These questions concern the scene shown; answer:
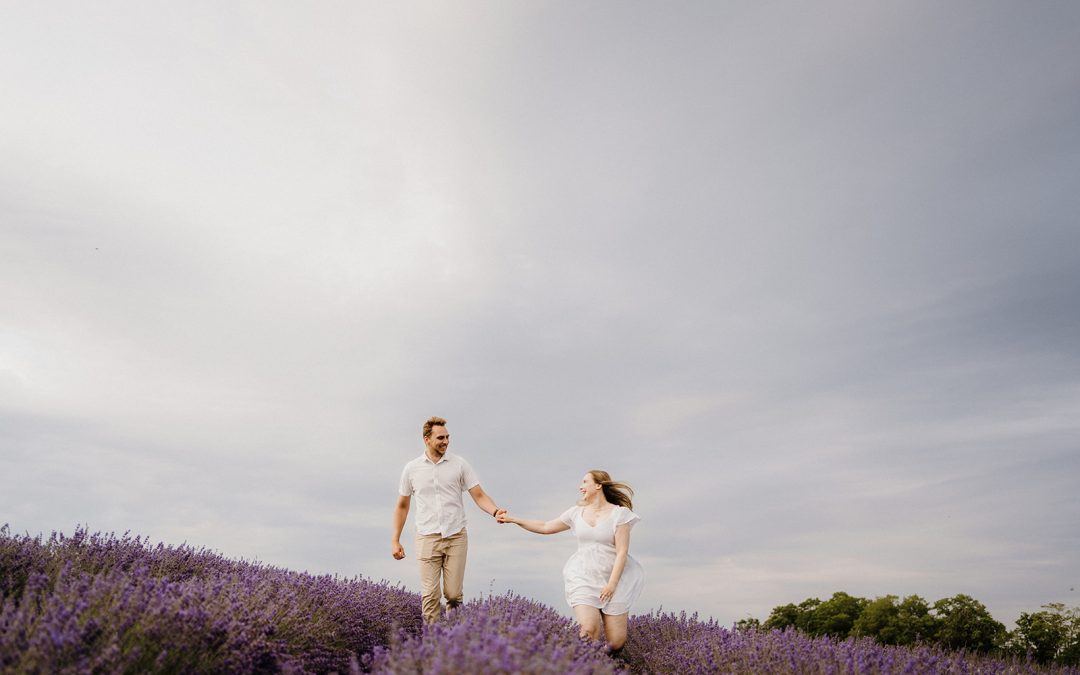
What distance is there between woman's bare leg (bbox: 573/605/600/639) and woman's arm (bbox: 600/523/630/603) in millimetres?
142

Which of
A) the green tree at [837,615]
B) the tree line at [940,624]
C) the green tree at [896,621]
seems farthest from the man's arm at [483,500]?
the green tree at [837,615]

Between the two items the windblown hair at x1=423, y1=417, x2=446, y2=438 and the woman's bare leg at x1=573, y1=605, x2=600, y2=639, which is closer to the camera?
the woman's bare leg at x1=573, y1=605, x2=600, y2=639

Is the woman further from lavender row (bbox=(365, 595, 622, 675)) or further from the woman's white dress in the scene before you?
lavender row (bbox=(365, 595, 622, 675))

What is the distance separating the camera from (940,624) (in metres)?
9.02

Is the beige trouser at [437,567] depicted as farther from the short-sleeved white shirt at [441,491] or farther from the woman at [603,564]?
the woman at [603,564]

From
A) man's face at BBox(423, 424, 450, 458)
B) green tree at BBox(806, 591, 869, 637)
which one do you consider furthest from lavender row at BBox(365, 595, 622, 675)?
green tree at BBox(806, 591, 869, 637)

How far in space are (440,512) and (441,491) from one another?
173mm

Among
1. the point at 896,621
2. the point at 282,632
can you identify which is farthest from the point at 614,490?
the point at 896,621

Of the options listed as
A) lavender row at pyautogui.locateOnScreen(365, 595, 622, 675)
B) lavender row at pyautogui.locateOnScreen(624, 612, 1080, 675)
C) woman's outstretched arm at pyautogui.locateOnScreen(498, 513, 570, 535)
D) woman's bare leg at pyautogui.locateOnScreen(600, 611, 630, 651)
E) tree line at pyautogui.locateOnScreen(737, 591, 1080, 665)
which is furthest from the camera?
tree line at pyautogui.locateOnScreen(737, 591, 1080, 665)

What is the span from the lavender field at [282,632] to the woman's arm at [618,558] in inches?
15.3

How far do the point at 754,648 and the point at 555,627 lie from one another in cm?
143

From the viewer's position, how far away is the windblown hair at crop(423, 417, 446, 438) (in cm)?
647

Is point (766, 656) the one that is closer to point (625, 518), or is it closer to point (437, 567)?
point (625, 518)

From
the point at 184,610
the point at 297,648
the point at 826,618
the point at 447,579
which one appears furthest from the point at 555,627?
the point at 826,618
